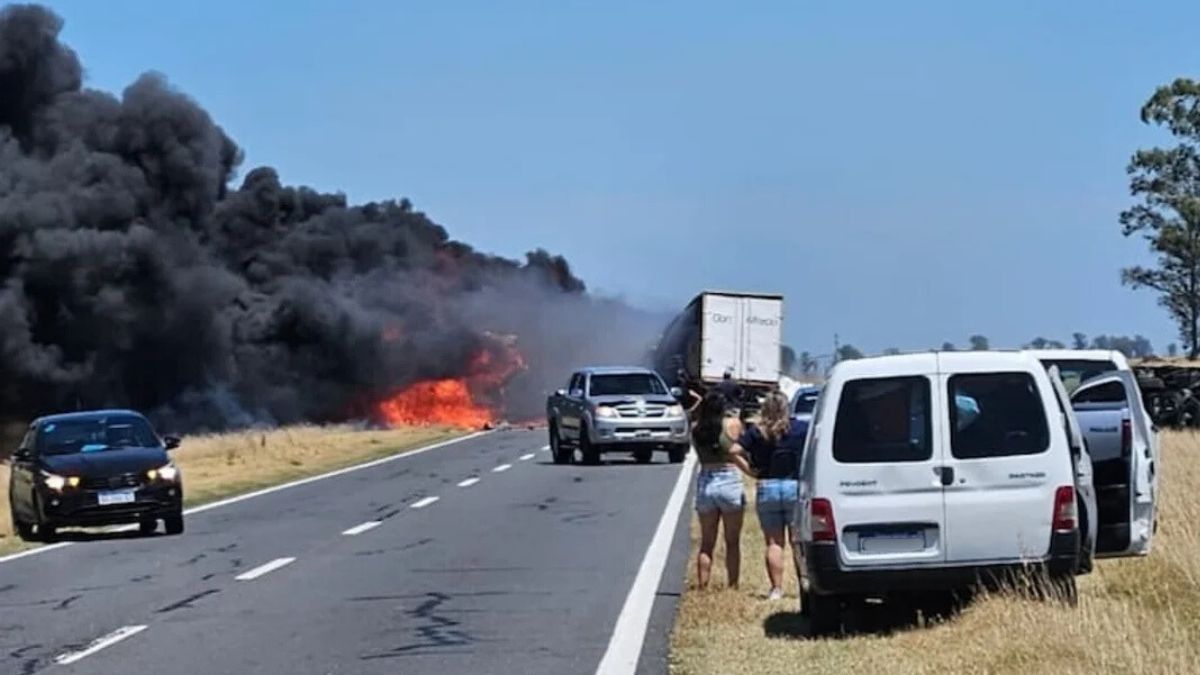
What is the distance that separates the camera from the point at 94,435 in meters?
25.1

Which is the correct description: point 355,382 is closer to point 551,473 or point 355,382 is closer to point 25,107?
point 25,107

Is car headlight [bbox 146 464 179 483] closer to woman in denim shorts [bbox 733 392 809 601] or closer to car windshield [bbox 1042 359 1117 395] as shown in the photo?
woman in denim shorts [bbox 733 392 809 601]

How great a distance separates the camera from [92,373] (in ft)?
225

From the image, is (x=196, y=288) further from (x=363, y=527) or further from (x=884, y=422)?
(x=884, y=422)

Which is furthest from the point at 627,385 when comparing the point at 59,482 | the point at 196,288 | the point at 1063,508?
the point at 196,288

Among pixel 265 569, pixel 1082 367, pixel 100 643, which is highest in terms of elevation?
pixel 1082 367

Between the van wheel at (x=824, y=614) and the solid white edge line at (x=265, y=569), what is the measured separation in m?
6.89

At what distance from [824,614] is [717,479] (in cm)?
272

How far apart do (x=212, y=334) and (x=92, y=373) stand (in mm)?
5995

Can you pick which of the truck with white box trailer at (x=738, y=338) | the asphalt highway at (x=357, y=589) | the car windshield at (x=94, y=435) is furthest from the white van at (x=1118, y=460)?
the truck with white box trailer at (x=738, y=338)

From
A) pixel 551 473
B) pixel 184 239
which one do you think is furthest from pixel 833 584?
pixel 184 239

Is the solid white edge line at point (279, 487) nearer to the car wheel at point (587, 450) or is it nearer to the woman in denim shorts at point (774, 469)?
the car wheel at point (587, 450)

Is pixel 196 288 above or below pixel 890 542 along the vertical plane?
above

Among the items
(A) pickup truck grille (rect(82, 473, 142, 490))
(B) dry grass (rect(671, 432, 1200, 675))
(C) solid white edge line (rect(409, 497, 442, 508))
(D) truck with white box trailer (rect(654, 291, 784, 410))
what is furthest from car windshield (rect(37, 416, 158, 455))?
(D) truck with white box trailer (rect(654, 291, 784, 410))
